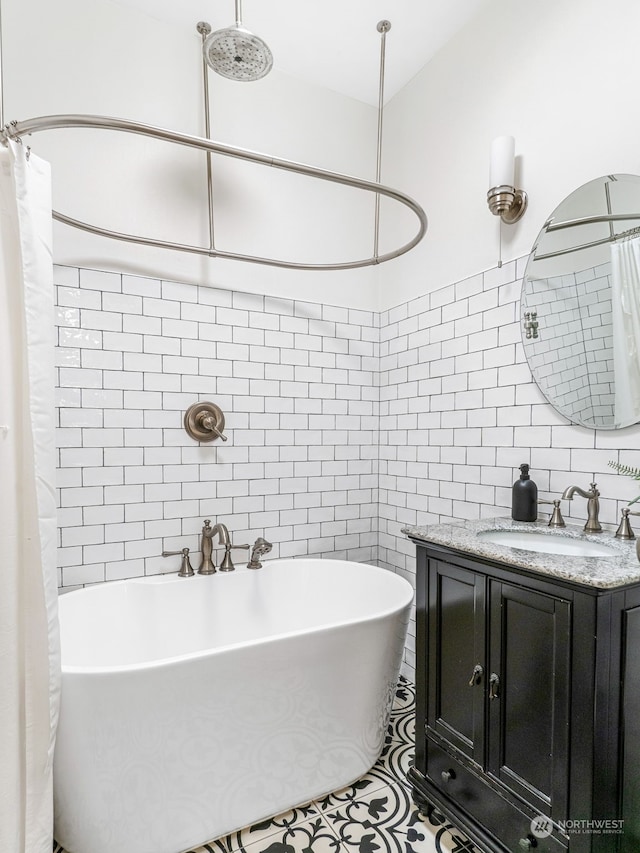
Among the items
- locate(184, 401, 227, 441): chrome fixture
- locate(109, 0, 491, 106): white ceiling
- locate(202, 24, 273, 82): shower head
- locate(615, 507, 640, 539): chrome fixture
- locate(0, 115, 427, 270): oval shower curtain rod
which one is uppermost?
locate(109, 0, 491, 106): white ceiling

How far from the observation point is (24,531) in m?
1.27

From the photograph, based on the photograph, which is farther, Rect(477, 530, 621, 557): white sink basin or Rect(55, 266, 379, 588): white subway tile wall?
Rect(55, 266, 379, 588): white subway tile wall

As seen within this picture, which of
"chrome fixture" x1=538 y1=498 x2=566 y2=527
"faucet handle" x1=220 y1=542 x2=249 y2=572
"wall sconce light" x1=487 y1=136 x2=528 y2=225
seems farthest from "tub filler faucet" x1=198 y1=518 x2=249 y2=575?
"wall sconce light" x1=487 y1=136 x2=528 y2=225

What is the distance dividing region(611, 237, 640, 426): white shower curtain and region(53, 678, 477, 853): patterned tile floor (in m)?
1.53

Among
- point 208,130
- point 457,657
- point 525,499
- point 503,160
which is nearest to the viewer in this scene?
point 457,657

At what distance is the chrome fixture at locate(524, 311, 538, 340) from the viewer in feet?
6.29

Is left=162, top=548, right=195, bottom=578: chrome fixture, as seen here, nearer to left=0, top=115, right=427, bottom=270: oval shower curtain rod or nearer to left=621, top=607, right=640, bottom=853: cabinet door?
left=0, top=115, right=427, bottom=270: oval shower curtain rod

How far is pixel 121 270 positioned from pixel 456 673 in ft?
7.05

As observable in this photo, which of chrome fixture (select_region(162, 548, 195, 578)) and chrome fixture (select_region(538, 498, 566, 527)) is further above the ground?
chrome fixture (select_region(538, 498, 566, 527))

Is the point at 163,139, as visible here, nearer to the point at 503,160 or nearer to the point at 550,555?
the point at 503,160

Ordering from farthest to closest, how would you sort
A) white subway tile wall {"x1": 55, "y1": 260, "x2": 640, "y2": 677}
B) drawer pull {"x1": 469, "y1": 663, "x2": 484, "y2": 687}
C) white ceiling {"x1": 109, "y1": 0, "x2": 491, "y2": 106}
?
white ceiling {"x1": 109, "y1": 0, "x2": 491, "y2": 106} → white subway tile wall {"x1": 55, "y1": 260, "x2": 640, "y2": 677} → drawer pull {"x1": 469, "y1": 663, "x2": 484, "y2": 687}

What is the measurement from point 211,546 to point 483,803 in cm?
145

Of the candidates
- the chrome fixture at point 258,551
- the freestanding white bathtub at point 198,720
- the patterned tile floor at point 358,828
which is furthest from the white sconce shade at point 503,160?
the patterned tile floor at point 358,828

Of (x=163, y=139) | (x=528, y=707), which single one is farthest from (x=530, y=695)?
(x=163, y=139)
